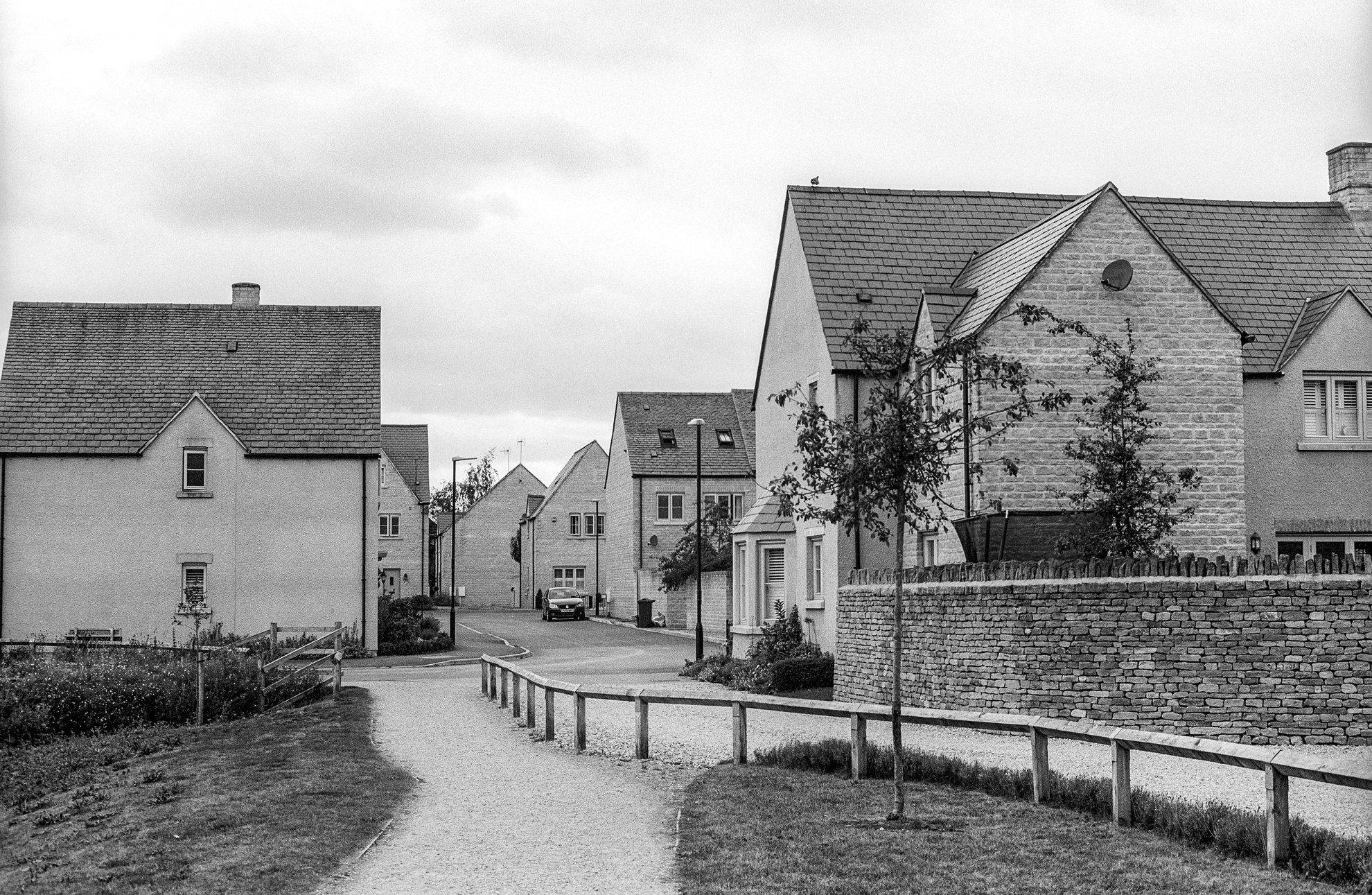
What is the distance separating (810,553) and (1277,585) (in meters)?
14.4

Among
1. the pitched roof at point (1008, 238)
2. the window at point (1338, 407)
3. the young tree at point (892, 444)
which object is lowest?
the young tree at point (892, 444)

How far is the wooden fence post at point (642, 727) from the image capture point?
1808 cm

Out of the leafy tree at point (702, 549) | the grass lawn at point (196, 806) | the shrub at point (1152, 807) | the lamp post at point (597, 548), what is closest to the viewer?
the shrub at point (1152, 807)

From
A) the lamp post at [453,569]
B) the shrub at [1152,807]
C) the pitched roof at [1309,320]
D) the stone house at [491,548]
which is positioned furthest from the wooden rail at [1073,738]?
the stone house at [491,548]

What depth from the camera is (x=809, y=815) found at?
13.2 m

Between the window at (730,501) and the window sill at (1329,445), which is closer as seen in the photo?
the window sill at (1329,445)

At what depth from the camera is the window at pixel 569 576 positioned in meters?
78.3

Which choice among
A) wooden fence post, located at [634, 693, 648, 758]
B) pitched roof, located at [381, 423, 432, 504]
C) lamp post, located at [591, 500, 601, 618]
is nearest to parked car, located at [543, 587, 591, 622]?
lamp post, located at [591, 500, 601, 618]

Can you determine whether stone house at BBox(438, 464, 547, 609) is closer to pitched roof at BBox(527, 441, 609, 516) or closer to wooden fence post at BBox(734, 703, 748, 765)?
pitched roof at BBox(527, 441, 609, 516)

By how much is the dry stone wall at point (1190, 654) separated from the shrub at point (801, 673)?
7671 mm

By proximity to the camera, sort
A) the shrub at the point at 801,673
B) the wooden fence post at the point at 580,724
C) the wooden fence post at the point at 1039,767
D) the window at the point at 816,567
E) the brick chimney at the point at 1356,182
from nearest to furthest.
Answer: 1. the wooden fence post at the point at 1039,767
2. the wooden fence post at the point at 580,724
3. the shrub at the point at 801,673
4. the window at the point at 816,567
5. the brick chimney at the point at 1356,182

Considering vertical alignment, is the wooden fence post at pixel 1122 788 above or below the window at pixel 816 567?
below

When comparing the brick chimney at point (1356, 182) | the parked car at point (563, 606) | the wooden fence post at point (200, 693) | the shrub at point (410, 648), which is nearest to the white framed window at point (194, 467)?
the shrub at point (410, 648)

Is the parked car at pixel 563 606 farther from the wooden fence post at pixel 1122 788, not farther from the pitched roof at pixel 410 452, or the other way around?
the wooden fence post at pixel 1122 788
